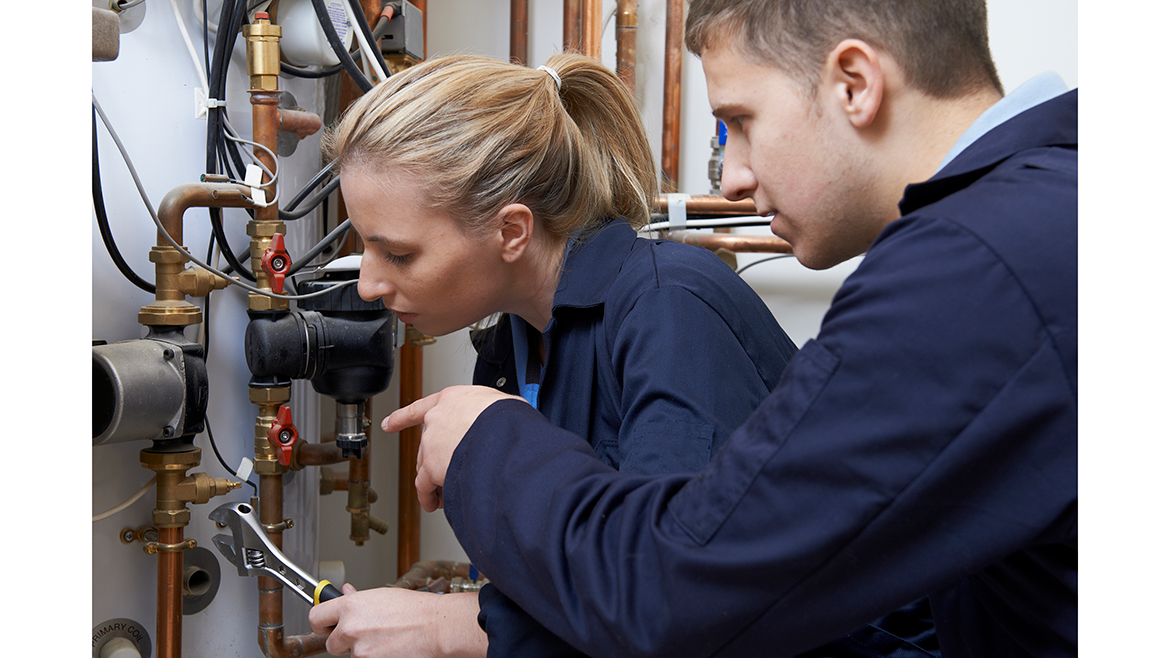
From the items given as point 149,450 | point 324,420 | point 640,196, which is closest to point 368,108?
point 640,196

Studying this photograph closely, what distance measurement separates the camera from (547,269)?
39.4 inches

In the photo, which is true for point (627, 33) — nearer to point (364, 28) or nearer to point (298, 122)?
point (364, 28)

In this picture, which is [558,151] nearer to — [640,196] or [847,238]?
[640,196]

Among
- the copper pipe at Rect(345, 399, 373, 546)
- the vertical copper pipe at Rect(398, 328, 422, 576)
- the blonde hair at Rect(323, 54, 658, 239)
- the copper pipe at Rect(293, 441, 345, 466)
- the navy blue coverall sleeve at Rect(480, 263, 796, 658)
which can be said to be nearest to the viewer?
the navy blue coverall sleeve at Rect(480, 263, 796, 658)

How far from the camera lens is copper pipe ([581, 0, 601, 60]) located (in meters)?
1.63

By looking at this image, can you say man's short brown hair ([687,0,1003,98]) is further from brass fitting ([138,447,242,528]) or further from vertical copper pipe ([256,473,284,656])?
vertical copper pipe ([256,473,284,656])

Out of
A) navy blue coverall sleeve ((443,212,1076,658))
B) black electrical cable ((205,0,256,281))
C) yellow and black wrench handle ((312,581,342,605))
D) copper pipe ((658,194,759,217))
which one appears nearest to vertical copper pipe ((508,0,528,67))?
copper pipe ((658,194,759,217))

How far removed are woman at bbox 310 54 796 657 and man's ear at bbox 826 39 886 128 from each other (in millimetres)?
269

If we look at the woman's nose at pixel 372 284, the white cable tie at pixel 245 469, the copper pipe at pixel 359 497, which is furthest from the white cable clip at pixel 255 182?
the copper pipe at pixel 359 497

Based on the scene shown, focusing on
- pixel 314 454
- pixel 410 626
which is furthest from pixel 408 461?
pixel 410 626

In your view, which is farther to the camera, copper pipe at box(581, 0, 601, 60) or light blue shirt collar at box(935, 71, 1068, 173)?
copper pipe at box(581, 0, 601, 60)

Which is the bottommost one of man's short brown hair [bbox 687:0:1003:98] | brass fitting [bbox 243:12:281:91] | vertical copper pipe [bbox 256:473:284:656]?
vertical copper pipe [bbox 256:473:284:656]

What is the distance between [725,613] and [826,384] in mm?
130

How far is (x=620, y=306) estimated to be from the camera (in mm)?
864
